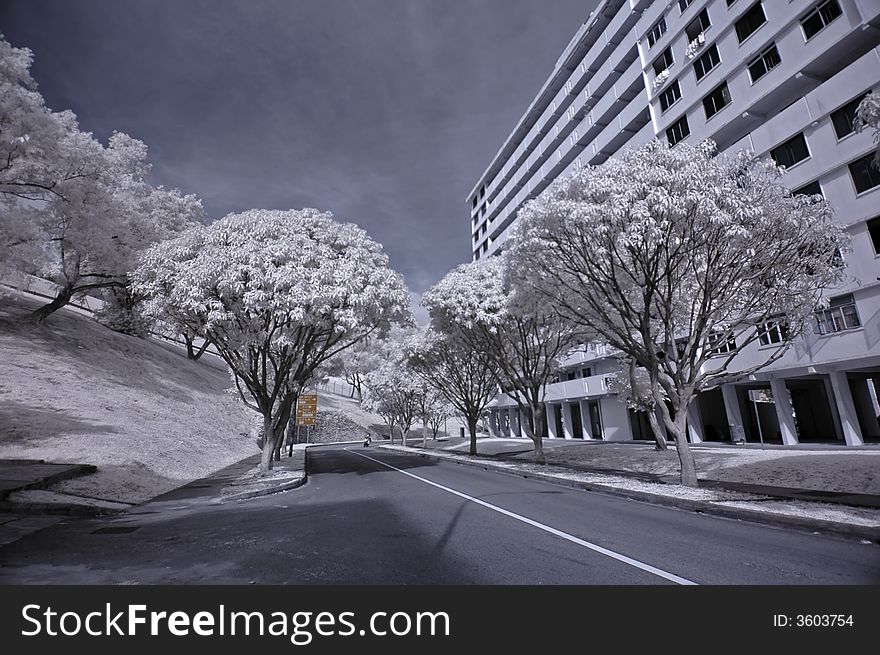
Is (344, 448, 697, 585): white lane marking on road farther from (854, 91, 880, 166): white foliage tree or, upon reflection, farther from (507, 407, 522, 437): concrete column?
(507, 407, 522, 437): concrete column

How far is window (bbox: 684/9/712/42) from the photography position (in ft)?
95.2

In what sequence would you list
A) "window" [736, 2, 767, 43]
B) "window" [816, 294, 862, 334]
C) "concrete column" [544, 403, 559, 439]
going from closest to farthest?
"window" [816, 294, 862, 334], "window" [736, 2, 767, 43], "concrete column" [544, 403, 559, 439]

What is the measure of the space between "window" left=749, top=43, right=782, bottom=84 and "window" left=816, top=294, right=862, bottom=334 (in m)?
13.6

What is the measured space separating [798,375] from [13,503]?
31.9 metres

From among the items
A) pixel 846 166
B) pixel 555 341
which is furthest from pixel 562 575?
pixel 846 166

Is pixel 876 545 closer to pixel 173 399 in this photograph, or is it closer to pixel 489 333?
pixel 489 333

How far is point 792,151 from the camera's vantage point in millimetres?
→ 23078

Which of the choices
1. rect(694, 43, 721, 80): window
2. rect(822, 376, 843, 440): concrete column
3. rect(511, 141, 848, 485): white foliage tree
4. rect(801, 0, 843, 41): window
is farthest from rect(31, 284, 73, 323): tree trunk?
rect(822, 376, 843, 440): concrete column

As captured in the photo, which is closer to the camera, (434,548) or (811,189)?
(434,548)

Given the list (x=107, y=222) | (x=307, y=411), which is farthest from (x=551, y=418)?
(x=107, y=222)

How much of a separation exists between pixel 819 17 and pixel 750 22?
14.7 ft

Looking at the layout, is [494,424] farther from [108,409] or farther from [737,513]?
[737,513]

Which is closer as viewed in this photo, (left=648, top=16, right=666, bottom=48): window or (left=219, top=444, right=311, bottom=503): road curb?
(left=219, top=444, right=311, bottom=503): road curb

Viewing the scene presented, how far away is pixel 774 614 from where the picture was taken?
12.8ft
